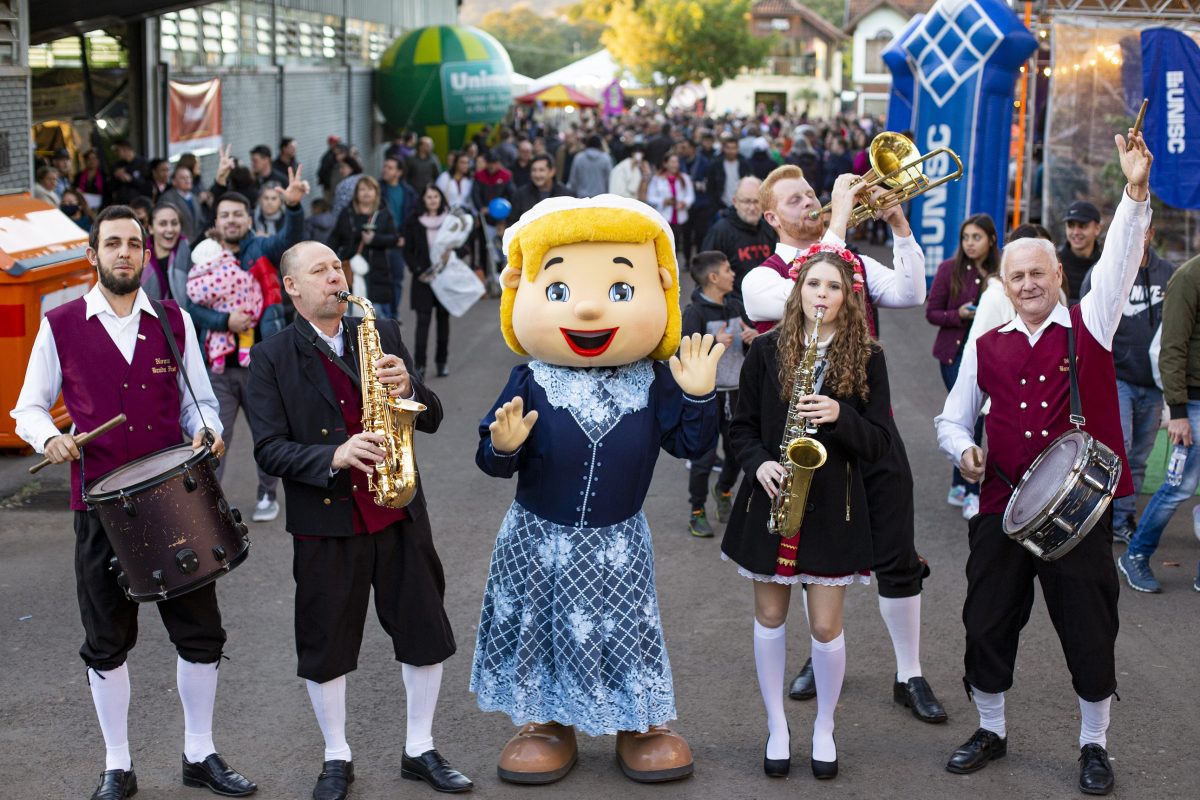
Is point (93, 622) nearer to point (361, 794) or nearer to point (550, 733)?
point (361, 794)

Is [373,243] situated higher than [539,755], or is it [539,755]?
[373,243]

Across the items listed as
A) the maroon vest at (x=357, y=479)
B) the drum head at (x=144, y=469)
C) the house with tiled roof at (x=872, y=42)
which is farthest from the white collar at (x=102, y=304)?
the house with tiled roof at (x=872, y=42)

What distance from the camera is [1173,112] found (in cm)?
1201

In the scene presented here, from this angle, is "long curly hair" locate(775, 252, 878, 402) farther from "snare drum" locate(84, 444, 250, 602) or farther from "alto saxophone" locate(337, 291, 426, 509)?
"snare drum" locate(84, 444, 250, 602)

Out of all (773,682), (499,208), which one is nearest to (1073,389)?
(773,682)

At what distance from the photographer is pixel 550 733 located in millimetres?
5363

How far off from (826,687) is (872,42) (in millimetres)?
82079

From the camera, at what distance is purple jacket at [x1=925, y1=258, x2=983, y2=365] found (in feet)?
28.4

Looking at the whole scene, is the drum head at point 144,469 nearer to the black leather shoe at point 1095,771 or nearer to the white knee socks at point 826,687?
the white knee socks at point 826,687

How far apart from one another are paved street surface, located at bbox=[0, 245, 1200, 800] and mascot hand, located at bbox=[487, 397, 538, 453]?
1286mm

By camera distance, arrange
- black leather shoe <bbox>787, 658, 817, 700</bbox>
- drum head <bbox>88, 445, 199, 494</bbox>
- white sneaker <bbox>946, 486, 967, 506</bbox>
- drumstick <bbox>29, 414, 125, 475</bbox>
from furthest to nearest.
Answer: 1. white sneaker <bbox>946, 486, 967, 506</bbox>
2. black leather shoe <bbox>787, 658, 817, 700</bbox>
3. drum head <bbox>88, 445, 199, 494</bbox>
4. drumstick <bbox>29, 414, 125, 475</bbox>

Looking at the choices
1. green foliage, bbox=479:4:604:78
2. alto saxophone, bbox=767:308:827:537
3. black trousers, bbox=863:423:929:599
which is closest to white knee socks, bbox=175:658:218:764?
alto saxophone, bbox=767:308:827:537

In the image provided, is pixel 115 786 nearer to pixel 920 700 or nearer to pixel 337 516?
pixel 337 516

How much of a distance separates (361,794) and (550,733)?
723 mm
